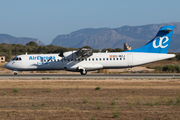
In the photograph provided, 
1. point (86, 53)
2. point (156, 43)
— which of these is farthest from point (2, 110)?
point (156, 43)

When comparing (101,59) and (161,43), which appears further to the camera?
(161,43)

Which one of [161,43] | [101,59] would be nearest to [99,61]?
[101,59]

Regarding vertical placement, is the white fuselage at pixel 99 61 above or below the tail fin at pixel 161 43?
below

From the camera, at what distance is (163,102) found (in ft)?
46.5

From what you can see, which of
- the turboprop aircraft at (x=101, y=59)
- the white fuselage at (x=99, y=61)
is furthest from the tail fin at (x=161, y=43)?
the white fuselage at (x=99, y=61)

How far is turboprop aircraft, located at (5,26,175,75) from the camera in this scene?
33.8 meters

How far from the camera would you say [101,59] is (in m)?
34.0

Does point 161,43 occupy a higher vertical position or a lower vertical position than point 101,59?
higher

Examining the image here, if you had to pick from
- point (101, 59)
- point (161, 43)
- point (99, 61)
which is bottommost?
point (99, 61)

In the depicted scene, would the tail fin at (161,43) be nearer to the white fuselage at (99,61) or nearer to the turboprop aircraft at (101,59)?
the turboprop aircraft at (101,59)

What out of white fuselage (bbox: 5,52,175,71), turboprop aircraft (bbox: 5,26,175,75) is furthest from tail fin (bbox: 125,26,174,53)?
white fuselage (bbox: 5,52,175,71)

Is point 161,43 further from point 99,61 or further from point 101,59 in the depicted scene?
point 99,61

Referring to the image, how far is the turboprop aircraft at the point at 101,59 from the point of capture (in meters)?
33.8

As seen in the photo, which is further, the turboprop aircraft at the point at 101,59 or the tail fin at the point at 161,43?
the tail fin at the point at 161,43
